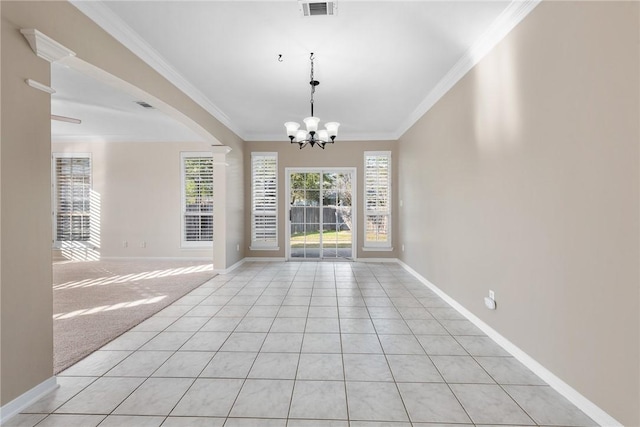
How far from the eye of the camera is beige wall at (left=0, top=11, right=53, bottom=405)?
1.63m

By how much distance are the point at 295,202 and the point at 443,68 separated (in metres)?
4.07

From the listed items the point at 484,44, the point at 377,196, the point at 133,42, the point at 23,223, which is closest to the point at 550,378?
the point at 484,44

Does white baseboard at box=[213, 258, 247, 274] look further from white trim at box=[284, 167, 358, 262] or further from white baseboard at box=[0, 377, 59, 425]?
white baseboard at box=[0, 377, 59, 425]

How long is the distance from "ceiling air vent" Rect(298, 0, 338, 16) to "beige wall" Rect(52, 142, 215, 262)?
545 cm

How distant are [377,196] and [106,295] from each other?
5.14m

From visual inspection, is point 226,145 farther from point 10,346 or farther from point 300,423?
point 300,423

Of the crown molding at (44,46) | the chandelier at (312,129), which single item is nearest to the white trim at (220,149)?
the chandelier at (312,129)

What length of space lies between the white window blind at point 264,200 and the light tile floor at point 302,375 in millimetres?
3087

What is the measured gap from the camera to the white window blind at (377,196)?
6473 millimetres

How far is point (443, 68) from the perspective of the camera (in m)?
3.38

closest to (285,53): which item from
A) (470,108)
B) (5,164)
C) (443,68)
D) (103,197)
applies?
(443,68)

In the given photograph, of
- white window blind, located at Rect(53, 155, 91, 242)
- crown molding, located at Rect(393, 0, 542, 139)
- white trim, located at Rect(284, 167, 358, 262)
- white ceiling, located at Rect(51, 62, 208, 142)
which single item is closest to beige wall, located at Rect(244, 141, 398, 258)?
white trim, located at Rect(284, 167, 358, 262)

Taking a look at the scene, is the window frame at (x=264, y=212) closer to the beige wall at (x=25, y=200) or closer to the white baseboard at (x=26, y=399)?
the beige wall at (x=25, y=200)

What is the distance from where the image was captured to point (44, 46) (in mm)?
1822
